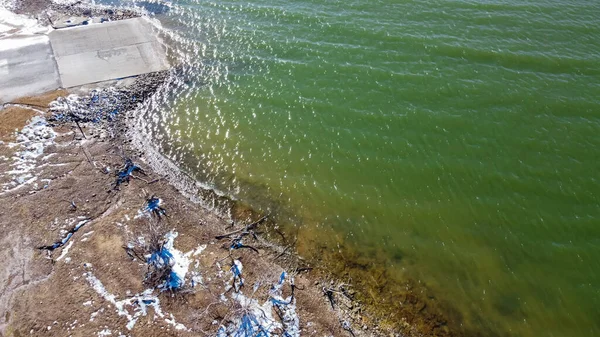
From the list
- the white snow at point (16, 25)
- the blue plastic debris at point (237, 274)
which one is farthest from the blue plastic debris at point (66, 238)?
the white snow at point (16, 25)

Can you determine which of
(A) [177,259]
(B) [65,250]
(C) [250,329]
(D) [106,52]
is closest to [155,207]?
(A) [177,259]

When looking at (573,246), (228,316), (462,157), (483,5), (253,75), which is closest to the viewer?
(228,316)

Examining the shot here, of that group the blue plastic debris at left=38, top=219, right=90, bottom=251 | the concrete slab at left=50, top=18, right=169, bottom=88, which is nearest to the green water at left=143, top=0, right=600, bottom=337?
the concrete slab at left=50, top=18, right=169, bottom=88

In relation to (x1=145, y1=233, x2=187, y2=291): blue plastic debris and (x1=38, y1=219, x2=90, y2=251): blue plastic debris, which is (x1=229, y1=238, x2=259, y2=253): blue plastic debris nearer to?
(x1=145, y1=233, x2=187, y2=291): blue plastic debris

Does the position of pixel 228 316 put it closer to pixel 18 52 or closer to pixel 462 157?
pixel 462 157

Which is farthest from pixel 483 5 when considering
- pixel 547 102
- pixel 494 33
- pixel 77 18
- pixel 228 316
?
pixel 77 18

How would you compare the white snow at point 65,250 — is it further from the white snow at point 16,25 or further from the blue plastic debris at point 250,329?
the white snow at point 16,25

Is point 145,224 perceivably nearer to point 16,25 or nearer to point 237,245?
point 237,245
